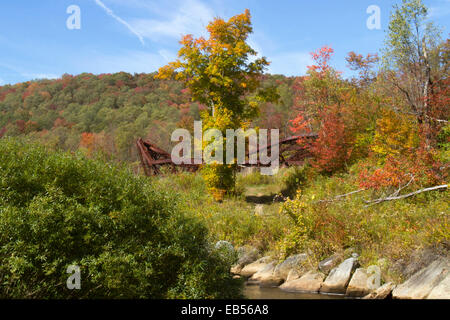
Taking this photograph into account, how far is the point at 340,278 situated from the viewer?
8.69m

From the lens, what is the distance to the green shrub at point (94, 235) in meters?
5.15

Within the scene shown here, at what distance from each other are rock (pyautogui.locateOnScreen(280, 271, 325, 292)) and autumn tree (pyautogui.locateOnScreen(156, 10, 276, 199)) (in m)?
7.77

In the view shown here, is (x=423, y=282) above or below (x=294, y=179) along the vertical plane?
below

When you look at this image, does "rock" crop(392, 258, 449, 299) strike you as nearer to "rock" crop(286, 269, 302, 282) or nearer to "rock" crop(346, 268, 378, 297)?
"rock" crop(346, 268, 378, 297)

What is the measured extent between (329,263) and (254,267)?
216 centimetres

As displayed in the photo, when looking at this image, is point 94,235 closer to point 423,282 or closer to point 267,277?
point 267,277

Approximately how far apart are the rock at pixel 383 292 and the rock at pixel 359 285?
0.18 m

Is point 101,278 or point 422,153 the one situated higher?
point 422,153

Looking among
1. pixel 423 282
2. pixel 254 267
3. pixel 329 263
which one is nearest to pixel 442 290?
pixel 423 282

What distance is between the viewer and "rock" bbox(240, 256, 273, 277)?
1047cm

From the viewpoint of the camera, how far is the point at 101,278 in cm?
553
